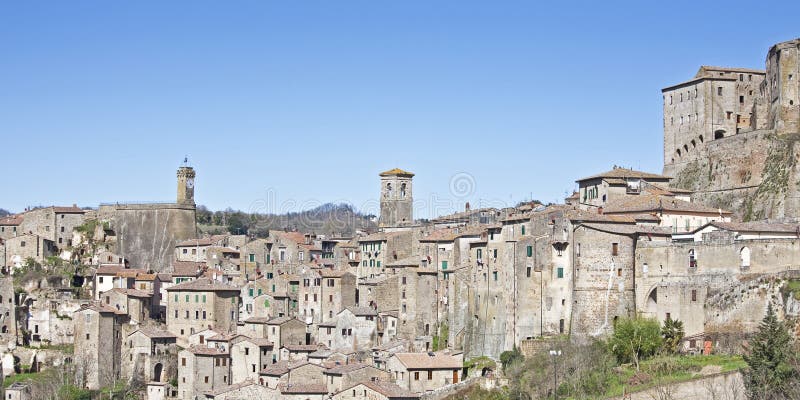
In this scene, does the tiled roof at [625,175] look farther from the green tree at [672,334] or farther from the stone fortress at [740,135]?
the green tree at [672,334]

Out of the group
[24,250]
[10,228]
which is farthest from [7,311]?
[10,228]

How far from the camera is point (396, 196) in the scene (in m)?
101

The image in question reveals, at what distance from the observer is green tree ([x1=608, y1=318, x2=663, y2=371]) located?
185ft

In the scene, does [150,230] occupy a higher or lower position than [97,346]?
higher

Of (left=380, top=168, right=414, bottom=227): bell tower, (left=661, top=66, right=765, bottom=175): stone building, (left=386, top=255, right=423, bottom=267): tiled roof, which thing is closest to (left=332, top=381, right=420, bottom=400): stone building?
(left=386, top=255, right=423, bottom=267): tiled roof

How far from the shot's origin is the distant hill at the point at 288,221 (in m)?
120

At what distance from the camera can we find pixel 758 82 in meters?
82.5

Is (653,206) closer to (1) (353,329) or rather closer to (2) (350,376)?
(2) (350,376)

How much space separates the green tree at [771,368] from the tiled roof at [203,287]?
3847 centimetres

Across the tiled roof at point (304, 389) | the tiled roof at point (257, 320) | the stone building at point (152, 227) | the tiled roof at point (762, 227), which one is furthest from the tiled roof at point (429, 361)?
the stone building at point (152, 227)

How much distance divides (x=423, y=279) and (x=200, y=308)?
15.3 m

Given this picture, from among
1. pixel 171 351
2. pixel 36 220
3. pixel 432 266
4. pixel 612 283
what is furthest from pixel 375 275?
pixel 36 220

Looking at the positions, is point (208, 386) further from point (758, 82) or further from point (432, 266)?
point (758, 82)

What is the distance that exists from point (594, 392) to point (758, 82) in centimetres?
3410
